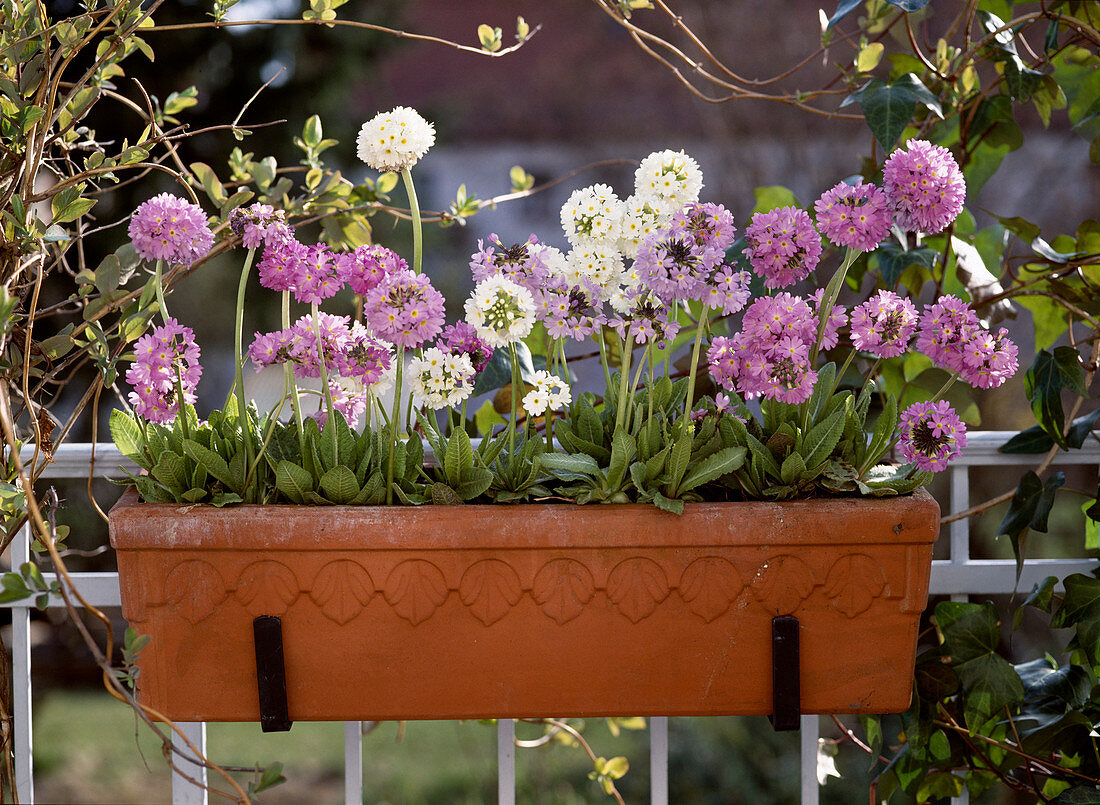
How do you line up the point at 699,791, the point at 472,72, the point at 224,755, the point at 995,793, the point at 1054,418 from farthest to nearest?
the point at 472,72
the point at 224,755
the point at 699,791
the point at 995,793
the point at 1054,418

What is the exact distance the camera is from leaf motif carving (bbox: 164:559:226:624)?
0.81 m

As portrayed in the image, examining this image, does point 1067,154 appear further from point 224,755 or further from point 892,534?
point 224,755

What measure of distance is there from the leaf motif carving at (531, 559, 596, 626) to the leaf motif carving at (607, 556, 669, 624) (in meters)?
0.02

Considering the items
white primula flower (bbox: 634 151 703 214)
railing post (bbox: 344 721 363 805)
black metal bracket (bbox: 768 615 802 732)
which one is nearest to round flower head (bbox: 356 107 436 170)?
white primula flower (bbox: 634 151 703 214)

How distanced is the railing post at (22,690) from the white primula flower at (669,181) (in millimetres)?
759

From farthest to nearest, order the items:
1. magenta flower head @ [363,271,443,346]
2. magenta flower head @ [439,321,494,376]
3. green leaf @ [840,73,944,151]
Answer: green leaf @ [840,73,944,151]
magenta flower head @ [439,321,494,376]
magenta flower head @ [363,271,443,346]

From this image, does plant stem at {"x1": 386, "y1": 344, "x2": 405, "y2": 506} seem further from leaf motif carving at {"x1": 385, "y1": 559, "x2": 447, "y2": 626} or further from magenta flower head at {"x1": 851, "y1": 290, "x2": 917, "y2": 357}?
magenta flower head at {"x1": 851, "y1": 290, "x2": 917, "y2": 357}

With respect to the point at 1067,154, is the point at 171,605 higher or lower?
lower

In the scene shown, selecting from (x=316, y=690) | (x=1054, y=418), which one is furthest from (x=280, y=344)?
(x=1054, y=418)

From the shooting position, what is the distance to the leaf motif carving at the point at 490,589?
2.67ft

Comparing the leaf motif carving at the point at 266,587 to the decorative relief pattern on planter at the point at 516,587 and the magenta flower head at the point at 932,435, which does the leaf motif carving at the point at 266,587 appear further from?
the magenta flower head at the point at 932,435

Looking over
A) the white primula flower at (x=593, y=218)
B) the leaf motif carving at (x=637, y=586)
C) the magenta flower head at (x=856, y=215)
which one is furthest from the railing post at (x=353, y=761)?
the magenta flower head at (x=856, y=215)

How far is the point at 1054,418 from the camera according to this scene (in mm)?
1012

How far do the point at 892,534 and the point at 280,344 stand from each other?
0.54 m
